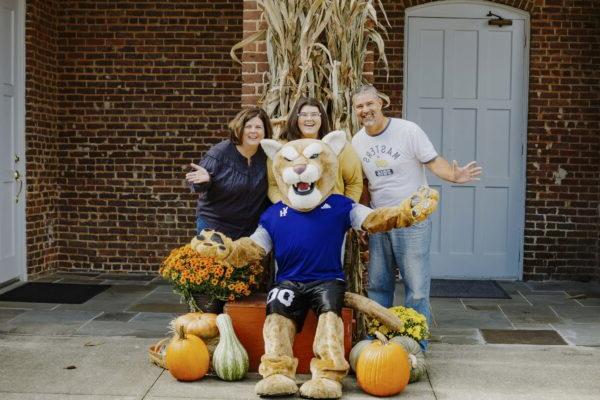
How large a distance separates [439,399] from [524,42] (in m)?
4.68

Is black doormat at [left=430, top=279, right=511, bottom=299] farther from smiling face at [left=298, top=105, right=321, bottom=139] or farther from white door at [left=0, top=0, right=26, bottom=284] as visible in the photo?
white door at [left=0, top=0, right=26, bottom=284]

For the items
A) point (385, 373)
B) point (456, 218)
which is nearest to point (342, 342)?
point (385, 373)

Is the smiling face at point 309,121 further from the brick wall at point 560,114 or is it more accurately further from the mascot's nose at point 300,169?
the brick wall at point 560,114

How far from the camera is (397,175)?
4.91 metres

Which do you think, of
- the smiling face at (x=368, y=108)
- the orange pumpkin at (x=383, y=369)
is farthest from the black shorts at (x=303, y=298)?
the smiling face at (x=368, y=108)

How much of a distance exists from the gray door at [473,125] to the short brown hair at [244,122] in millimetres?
3393

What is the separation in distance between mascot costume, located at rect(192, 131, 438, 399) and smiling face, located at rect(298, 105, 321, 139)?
0.14 meters

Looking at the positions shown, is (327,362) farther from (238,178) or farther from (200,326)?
(238,178)

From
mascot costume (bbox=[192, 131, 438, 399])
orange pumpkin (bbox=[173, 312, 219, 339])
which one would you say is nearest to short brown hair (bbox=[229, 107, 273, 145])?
mascot costume (bbox=[192, 131, 438, 399])

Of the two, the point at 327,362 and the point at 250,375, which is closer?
the point at 327,362

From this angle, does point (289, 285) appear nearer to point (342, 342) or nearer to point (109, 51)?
point (342, 342)

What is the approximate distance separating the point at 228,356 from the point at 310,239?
2.65 ft

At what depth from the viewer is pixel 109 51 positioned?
27.1ft

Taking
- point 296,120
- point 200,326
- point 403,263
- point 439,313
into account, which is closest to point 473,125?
point 439,313
